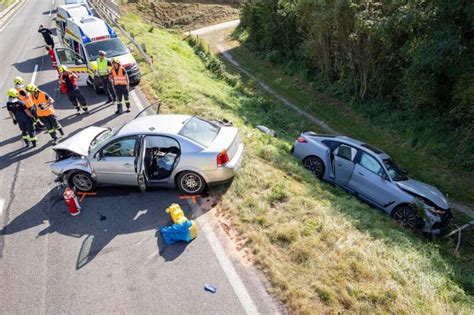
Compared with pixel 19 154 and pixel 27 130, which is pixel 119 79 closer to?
pixel 27 130

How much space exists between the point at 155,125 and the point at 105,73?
19.2 ft

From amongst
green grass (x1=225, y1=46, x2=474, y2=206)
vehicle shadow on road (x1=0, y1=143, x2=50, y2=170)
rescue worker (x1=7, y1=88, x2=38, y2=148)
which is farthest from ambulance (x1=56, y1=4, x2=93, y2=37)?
vehicle shadow on road (x1=0, y1=143, x2=50, y2=170)

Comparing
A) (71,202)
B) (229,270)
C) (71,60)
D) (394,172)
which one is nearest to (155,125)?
(71,202)

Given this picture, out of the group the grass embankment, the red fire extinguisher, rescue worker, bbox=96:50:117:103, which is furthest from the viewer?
rescue worker, bbox=96:50:117:103

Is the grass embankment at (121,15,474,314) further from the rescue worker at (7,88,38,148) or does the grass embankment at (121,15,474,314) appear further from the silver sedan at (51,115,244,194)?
the rescue worker at (7,88,38,148)

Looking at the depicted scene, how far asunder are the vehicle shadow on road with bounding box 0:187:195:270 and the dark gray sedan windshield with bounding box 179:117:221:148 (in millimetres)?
1365

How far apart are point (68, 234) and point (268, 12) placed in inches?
903

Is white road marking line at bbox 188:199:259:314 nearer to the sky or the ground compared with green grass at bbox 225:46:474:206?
nearer to the sky

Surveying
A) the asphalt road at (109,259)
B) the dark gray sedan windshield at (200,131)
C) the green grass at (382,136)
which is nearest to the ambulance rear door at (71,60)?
the asphalt road at (109,259)

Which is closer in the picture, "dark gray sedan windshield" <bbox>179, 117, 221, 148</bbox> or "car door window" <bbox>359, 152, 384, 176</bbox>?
"dark gray sedan windshield" <bbox>179, 117, 221, 148</bbox>

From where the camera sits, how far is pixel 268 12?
2611 centimetres

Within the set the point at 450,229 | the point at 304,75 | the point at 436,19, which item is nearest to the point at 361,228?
the point at 450,229

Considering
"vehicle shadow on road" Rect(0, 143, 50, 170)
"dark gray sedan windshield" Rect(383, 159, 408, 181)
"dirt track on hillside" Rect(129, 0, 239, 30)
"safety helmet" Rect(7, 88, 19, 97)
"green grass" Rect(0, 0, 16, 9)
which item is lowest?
"green grass" Rect(0, 0, 16, 9)

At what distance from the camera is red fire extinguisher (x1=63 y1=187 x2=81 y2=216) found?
7.73 meters
